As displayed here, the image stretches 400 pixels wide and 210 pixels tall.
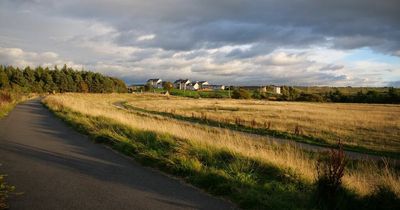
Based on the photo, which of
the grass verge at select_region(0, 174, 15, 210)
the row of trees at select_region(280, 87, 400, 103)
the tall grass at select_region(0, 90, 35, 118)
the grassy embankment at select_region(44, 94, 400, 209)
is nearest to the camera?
the grass verge at select_region(0, 174, 15, 210)

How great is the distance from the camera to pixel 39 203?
6.11 m

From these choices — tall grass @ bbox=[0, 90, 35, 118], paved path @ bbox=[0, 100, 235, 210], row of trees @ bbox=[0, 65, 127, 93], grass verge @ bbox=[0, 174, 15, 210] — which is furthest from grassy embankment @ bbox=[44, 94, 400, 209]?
row of trees @ bbox=[0, 65, 127, 93]

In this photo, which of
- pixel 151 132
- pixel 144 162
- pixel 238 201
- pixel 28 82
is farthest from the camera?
pixel 28 82

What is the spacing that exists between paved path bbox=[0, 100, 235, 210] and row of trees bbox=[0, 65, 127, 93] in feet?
247

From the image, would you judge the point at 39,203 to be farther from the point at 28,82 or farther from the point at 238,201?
the point at 28,82

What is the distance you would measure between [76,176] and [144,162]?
215 centimetres

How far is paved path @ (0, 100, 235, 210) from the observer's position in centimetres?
632

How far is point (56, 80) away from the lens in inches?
3851

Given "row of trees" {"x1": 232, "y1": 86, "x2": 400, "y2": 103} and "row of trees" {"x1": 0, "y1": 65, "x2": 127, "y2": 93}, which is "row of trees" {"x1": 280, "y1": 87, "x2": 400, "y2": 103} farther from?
"row of trees" {"x1": 0, "y1": 65, "x2": 127, "y2": 93}

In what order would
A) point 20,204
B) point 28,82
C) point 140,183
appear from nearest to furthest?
point 20,204
point 140,183
point 28,82

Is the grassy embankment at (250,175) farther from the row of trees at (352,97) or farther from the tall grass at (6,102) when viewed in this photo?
the row of trees at (352,97)

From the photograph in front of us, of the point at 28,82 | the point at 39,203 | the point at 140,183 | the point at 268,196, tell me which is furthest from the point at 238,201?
the point at 28,82

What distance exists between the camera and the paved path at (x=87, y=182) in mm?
6316

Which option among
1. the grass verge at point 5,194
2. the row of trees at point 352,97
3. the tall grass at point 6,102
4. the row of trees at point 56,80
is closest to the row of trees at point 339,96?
the row of trees at point 352,97
